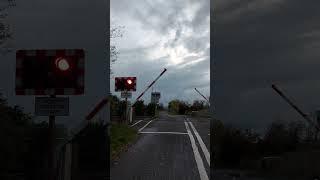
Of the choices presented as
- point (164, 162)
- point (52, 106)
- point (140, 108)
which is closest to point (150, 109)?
point (140, 108)

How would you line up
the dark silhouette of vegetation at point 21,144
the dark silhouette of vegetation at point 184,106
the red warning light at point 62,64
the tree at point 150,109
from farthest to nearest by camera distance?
the dark silhouette of vegetation at point 184,106, the tree at point 150,109, the red warning light at point 62,64, the dark silhouette of vegetation at point 21,144

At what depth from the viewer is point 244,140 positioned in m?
12.4

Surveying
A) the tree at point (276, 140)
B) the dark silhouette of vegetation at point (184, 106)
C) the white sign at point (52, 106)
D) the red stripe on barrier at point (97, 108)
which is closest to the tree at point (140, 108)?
the dark silhouette of vegetation at point (184, 106)

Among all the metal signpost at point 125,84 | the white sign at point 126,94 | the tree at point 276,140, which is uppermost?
the metal signpost at point 125,84

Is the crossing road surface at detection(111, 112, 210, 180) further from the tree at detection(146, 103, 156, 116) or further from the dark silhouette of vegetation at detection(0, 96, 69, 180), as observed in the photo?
the tree at detection(146, 103, 156, 116)

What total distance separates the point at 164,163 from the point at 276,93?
18.0ft

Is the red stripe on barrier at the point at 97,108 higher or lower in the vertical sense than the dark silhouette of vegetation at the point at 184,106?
lower

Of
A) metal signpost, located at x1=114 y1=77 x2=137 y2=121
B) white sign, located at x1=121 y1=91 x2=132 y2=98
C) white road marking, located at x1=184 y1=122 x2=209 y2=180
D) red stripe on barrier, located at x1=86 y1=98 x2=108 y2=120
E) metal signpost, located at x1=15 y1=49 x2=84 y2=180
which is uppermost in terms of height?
metal signpost, located at x1=114 y1=77 x2=137 y2=121

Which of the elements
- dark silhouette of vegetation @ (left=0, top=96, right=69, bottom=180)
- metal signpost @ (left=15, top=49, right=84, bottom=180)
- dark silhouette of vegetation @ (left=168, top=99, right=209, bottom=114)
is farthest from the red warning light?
dark silhouette of vegetation @ (left=168, top=99, right=209, bottom=114)

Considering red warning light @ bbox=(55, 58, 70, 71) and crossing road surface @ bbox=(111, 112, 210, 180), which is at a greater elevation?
red warning light @ bbox=(55, 58, 70, 71)

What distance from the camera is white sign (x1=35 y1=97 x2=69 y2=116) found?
987cm

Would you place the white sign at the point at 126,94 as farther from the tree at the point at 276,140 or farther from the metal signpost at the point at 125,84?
the tree at the point at 276,140

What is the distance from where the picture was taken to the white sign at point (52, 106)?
Answer: 9867 mm

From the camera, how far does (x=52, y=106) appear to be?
989cm
